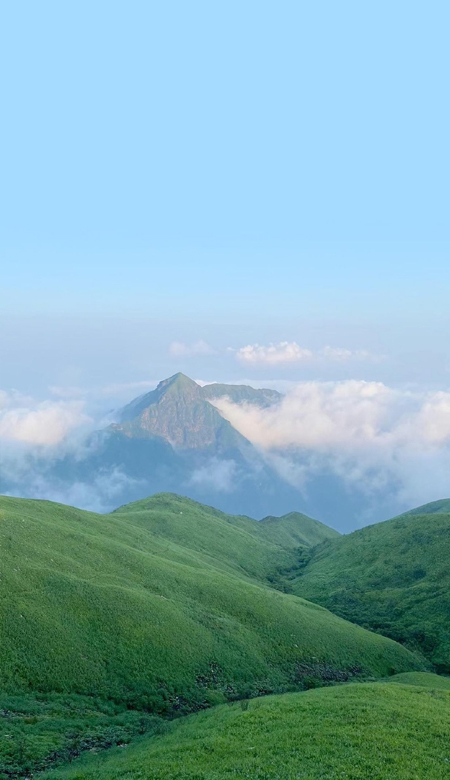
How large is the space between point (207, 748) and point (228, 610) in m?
48.4

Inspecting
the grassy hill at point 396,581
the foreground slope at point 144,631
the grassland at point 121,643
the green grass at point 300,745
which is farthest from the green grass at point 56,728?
the grassy hill at point 396,581

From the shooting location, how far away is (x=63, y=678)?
155ft

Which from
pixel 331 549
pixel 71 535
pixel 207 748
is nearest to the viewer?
pixel 207 748

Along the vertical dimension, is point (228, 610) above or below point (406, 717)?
below

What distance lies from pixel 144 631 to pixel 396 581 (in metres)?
84.2

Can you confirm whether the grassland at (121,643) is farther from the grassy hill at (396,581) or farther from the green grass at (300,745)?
the grassy hill at (396,581)

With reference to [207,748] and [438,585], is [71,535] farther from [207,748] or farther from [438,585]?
[438,585]

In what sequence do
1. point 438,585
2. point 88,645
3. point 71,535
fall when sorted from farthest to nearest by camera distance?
1. point 438,585
2. point 71,535
3. point 88,645

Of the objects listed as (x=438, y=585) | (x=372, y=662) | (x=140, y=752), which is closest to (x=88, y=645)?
(x=140, y=752)

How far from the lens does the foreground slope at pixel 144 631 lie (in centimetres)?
4919

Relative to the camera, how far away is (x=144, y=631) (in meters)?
59.3

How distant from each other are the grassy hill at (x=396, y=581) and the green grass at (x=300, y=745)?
187 feet

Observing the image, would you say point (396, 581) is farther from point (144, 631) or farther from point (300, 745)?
point (300, 745)

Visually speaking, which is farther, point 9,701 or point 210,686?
point 210,686
